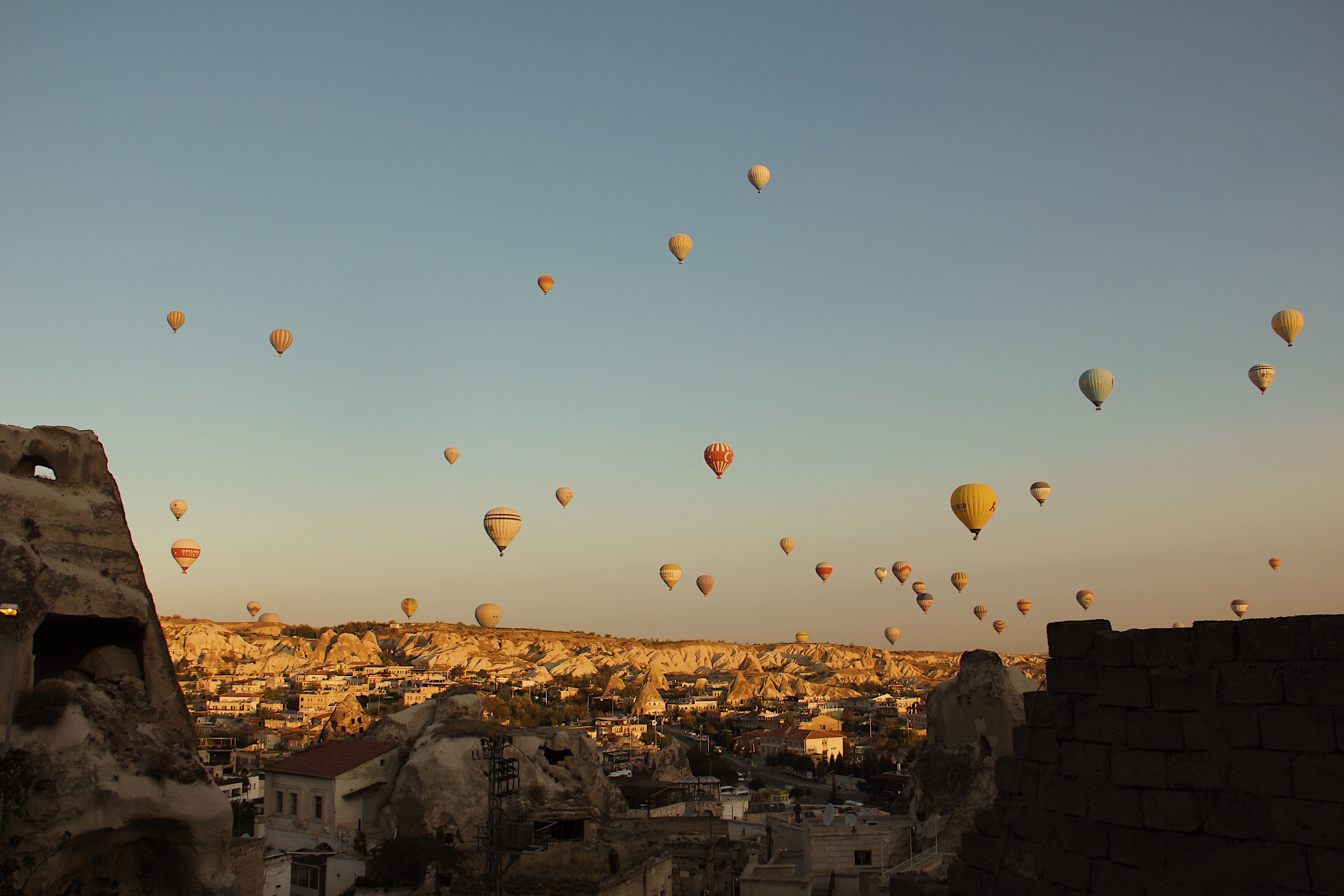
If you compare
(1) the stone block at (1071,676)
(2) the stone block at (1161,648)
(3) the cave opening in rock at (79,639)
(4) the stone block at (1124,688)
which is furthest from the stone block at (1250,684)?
(3) the cave opening in rock at (79,639)

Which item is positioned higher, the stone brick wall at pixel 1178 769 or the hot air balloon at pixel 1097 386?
the hot air balloon at pixel 1097 386

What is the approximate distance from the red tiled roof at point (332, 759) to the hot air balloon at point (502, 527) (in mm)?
17112

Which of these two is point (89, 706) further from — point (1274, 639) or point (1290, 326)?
point (1290, 326)

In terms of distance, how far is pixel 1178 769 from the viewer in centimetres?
636

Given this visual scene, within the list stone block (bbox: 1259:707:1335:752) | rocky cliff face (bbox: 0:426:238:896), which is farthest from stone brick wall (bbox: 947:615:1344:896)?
rocky cliff face (bbox: 0:426:238:896)

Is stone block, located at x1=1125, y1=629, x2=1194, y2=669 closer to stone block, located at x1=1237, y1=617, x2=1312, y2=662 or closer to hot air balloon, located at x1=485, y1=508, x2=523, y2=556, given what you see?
stone block, located at x1=1237, y1=617, x2=1312, y2=662

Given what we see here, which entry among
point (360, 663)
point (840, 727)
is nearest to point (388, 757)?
point (840, 727)

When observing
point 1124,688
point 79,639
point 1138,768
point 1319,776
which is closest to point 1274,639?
point 1319,776

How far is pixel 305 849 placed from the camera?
110 feet

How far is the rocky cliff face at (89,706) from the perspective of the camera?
9.02 m

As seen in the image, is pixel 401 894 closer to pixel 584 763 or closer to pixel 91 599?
pixel 584 763

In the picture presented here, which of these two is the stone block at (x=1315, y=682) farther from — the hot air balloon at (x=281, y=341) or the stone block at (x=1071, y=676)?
the hot air balloon at (x=281, y=341)

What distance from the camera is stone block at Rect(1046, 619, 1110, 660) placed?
7.04m

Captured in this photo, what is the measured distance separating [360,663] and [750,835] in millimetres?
141054
